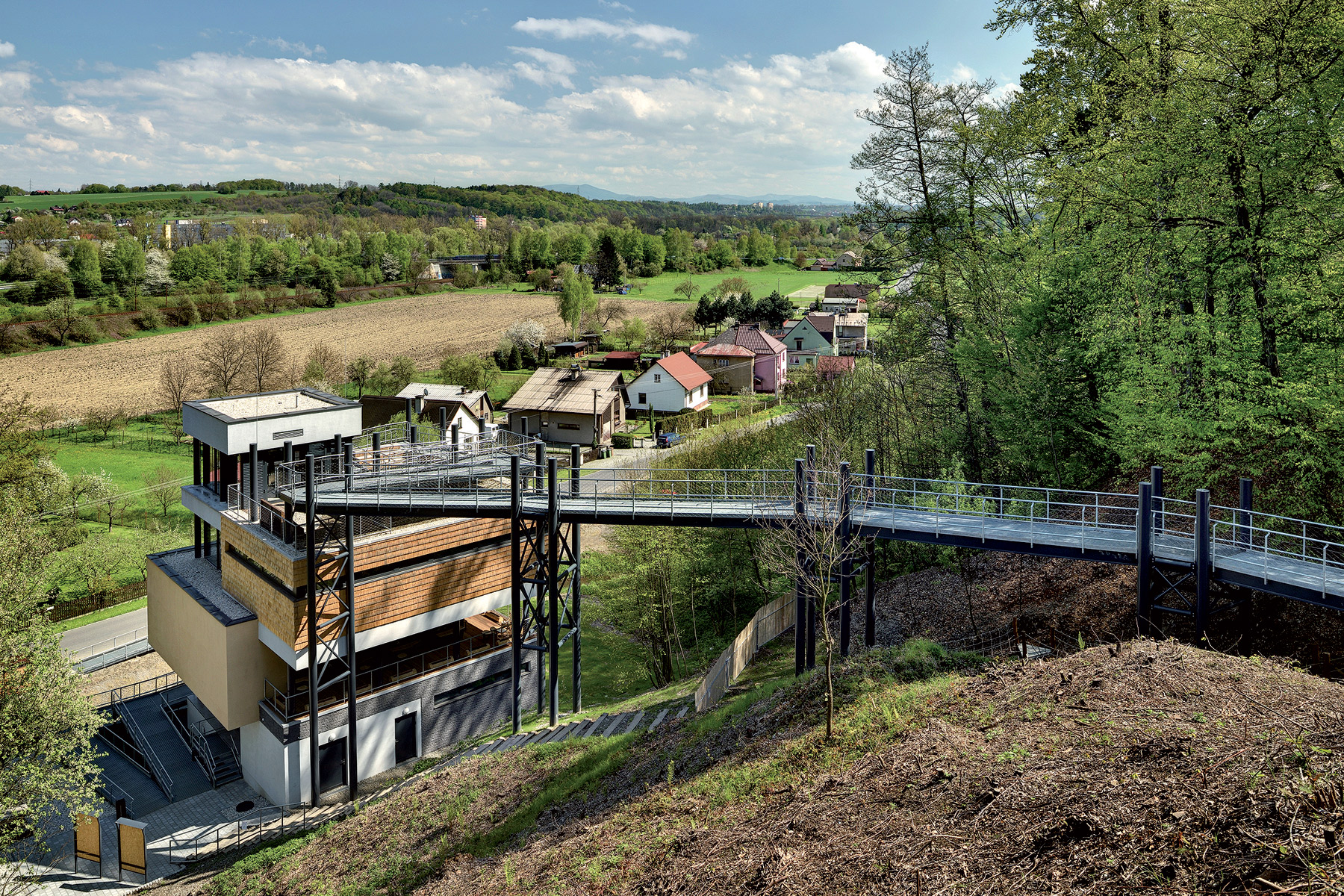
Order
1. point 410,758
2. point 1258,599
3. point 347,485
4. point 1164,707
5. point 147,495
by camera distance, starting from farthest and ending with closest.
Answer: point 147,495 → point 410,758 → point 347,485 → point 1258,599 → point 1164,707

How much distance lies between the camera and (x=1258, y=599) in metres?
17.4

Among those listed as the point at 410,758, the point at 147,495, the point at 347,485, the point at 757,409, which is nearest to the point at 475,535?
the point at 347,485

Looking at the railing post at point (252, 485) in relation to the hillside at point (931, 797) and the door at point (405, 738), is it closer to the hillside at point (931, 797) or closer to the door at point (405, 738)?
the door at point (405, 738)

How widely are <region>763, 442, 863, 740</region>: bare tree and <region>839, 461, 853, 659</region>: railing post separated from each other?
27 mm

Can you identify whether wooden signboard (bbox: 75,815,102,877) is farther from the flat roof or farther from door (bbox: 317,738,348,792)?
the flat roof

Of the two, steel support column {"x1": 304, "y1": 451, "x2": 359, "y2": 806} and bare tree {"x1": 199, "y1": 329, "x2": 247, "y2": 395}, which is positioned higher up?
bare tree {"x1": 199, "y1": 329, "x2": 247, "y2": 395}

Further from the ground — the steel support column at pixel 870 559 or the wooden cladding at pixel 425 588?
the steel support column at pixel 870 559

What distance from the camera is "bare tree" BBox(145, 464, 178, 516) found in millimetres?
46250

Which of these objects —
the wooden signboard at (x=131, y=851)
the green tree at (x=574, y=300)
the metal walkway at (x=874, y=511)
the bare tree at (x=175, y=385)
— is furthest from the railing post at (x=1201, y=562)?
the green tree at (x=574, y=300)

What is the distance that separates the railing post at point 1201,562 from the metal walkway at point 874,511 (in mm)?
31

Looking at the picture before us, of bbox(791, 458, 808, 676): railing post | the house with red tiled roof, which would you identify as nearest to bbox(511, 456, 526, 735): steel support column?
bbox(791, 458, 808, 676): railing post

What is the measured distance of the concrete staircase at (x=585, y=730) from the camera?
19.3 meters

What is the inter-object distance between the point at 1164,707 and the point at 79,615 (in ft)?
139

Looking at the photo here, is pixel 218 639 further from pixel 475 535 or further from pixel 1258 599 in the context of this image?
pixel 1258 599
